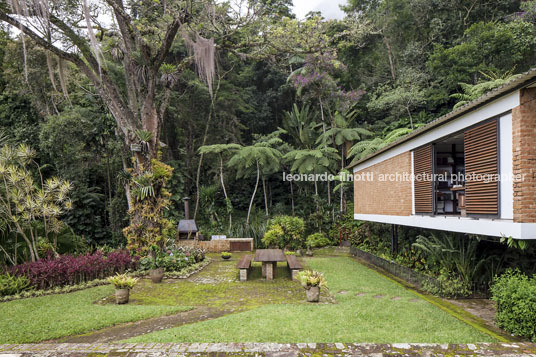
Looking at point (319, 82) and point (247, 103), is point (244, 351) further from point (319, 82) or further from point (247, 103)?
point (247, 103)

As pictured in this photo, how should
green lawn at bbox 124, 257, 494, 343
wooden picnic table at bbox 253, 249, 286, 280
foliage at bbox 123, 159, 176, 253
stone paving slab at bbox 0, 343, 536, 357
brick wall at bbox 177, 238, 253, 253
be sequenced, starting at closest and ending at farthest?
stone paving slab at bbox 0, 343, 536, 357, green lawn at bbox 124, 257, 494, 343, wooden picnic table at bbox 253, 249, 286, 280, foliage at bbox 123, 159, 176, 253, brick wall at bbox 177, 238, 253, 253

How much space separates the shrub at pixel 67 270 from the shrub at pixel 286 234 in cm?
688

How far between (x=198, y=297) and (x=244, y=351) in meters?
3.57

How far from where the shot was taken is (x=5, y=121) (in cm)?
1633

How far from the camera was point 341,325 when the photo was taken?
522 cm

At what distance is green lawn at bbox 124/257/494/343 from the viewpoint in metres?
4.65

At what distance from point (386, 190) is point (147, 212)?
24.4 feet

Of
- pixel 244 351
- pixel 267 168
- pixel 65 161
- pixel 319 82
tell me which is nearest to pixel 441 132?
pixel 244 351

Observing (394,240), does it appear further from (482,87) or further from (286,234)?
(482,87)

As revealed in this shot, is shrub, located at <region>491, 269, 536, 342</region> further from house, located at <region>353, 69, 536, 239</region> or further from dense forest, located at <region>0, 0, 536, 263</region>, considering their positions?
dense forest, located at <region>0, 0, 536, 263</region>

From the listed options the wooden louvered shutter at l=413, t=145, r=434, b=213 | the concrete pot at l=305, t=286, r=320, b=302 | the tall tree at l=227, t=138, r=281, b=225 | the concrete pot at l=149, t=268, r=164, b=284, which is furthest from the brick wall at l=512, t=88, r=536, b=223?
the tall tree at l=227, t=138, r=281, b=225

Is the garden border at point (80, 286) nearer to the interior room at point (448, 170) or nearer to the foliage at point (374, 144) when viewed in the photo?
the interior room at point (448, 170)

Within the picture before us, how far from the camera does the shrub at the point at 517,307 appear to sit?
468 centimetres

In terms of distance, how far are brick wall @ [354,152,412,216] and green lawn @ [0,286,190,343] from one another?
6.38 m
